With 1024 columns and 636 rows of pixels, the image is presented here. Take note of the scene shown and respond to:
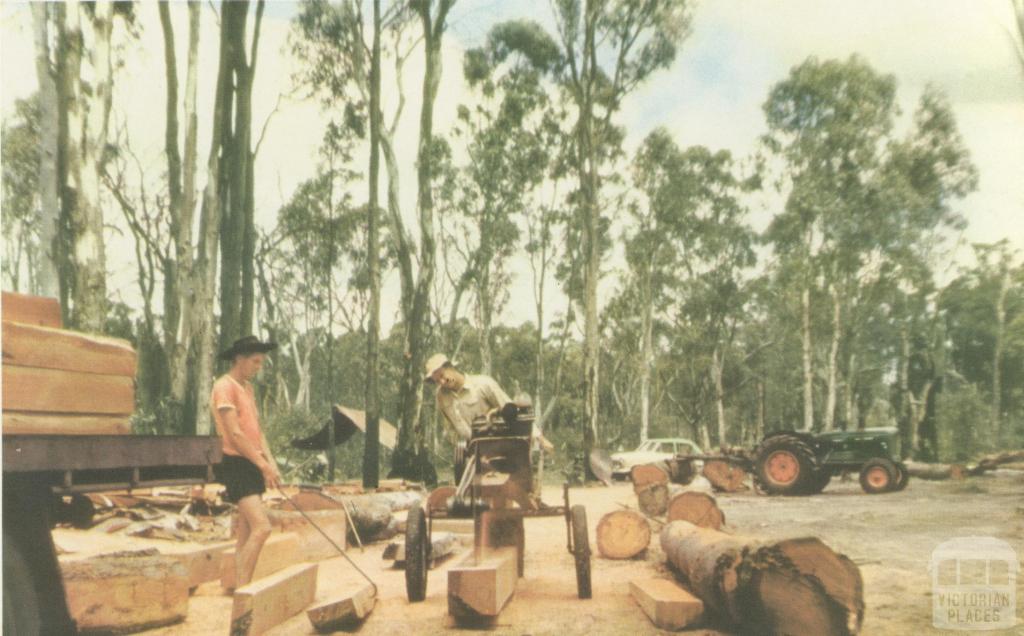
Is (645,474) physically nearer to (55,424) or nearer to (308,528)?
(308,528)

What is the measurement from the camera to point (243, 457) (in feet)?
14.3

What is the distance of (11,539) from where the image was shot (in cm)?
341

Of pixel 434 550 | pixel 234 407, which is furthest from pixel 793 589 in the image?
pixel 434 550

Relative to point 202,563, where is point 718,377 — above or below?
above

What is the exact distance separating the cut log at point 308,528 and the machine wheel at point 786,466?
7.78 metres

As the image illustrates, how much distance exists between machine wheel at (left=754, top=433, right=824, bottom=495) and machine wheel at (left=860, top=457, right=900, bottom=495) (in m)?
0.67

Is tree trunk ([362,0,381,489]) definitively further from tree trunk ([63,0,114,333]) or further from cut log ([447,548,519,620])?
cut log ([447,548,519,620])

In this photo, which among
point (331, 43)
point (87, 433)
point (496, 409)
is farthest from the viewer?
point (331, 43)

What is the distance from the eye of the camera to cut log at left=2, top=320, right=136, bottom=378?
11.9 feet

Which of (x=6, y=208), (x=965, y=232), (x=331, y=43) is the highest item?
(x=331, y=43)

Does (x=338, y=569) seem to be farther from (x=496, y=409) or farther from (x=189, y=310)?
(x=189, y=310)

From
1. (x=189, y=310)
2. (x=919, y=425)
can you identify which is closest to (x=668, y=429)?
(x=919, y=425)

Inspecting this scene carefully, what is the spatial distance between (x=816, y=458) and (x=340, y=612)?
1002cm

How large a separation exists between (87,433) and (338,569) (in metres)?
2.79
